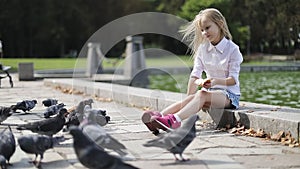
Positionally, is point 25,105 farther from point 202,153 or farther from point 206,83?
point 202,153

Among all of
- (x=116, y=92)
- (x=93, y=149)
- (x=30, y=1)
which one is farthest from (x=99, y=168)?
(x=30, y=1)

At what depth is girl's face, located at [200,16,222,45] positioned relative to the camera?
4.95m

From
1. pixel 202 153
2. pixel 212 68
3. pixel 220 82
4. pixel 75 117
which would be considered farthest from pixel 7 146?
pixel 212 68

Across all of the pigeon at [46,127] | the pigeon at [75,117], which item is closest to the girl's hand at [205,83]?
the pigeon at [75,117]

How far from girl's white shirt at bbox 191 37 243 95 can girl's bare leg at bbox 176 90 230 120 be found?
122 mm

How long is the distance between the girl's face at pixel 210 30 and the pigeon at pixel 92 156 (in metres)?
2.25

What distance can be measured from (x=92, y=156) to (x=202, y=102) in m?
1.99

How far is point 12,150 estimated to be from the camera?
11.7 ft

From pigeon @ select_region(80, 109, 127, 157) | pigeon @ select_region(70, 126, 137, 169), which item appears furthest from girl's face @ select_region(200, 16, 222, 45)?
pigeon @ select_region(70, 126, 137, 169)

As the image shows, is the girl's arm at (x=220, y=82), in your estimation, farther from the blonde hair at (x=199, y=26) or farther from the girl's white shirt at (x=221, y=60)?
the blonde hair at (x=199, y=26)

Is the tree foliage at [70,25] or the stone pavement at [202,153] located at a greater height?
the tree foliage at [70,25]

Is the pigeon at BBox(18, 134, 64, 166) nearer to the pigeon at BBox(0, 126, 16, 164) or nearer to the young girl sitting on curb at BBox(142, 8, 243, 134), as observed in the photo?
the pigeon at BBox(0, 126, 16, 164)

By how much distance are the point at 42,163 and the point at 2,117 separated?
1561 mm

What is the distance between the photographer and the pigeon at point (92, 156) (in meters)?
3.03
